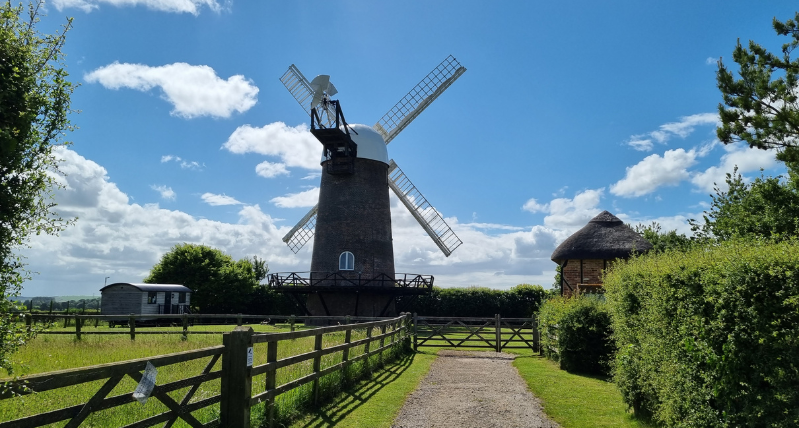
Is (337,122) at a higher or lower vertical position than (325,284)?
higher

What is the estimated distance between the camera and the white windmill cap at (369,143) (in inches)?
1078

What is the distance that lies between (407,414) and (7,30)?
264 inches

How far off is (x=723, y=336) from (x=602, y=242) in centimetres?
1956

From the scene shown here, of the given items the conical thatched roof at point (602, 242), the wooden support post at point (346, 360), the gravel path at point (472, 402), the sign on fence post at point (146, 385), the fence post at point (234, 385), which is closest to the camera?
the sign on fence post at point (146, 385)

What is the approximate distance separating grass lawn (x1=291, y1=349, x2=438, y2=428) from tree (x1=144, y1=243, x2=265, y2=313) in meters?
27.1

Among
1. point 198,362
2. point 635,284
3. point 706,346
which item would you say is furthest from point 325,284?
point 706,346

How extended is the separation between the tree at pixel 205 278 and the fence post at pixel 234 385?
3276cm

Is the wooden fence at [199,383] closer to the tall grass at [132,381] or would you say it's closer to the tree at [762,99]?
the tall grass at [132,381]

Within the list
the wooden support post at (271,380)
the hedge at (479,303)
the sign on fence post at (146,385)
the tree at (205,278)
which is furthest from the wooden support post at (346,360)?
the tree at (205,278)

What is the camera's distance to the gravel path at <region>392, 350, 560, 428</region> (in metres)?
7.60

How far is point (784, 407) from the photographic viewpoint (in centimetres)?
448

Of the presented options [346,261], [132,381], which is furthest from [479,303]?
[132,381]

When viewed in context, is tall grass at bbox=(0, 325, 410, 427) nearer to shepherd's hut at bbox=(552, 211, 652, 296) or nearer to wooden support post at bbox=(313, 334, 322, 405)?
wooden support post at bbox=(313, 334, 322, 405)

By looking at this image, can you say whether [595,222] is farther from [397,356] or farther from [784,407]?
[784,407]
